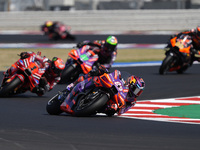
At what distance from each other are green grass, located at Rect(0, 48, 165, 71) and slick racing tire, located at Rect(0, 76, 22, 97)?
9.59 meters

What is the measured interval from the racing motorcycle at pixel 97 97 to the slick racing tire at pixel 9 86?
105 inches

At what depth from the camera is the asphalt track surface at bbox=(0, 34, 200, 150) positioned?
670cm

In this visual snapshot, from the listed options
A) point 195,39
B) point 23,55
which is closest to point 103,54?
point 195,39

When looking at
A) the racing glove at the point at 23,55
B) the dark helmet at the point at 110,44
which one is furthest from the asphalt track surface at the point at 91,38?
the racing glove at the point at 23,55

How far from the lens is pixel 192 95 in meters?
14.0

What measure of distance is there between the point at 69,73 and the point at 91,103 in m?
6.86

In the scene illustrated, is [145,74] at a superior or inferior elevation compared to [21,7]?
superior

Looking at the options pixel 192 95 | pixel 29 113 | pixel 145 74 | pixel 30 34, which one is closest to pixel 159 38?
pixel 30 34

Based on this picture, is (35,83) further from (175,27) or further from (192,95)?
(175,27)

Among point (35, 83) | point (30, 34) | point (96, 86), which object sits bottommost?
point (30, 34)

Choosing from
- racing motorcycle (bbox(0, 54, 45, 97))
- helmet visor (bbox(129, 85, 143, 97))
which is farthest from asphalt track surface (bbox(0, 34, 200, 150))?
racing motorcycle (bbox(0, 54, 45, 97))

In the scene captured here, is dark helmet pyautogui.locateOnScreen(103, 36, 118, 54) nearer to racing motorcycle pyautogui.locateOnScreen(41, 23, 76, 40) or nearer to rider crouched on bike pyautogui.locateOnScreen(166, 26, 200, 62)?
rider crouched on bike pyautogui.locateOnScreen(166, 26, 200, 62)

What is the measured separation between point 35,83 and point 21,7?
183 feet

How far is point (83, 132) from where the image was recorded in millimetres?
7676
